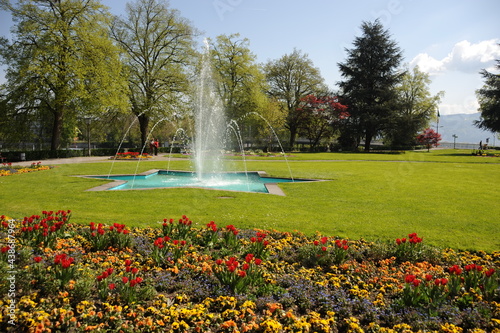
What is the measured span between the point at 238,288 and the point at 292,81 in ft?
174

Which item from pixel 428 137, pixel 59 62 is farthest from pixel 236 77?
pixel 428 137

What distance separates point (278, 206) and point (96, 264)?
5.90m

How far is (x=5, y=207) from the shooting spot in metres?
9.03

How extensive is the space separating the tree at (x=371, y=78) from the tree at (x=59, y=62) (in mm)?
33181

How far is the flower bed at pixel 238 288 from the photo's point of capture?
371 cm

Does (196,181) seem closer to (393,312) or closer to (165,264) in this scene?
(165,264)

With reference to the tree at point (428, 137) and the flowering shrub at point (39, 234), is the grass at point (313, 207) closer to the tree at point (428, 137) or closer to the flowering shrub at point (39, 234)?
the flowering shrub at point (39, 234)

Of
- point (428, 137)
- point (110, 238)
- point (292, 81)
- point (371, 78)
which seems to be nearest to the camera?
point (110, 238)

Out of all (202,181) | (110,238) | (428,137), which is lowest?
(110,238)

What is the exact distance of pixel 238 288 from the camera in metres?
4.39

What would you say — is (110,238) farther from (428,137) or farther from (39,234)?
(428,137)

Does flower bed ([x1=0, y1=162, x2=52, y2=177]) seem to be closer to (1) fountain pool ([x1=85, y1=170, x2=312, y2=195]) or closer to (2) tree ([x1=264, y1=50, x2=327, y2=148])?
(1) fountain pool ([x1=85, y1=170, x2=312, y2=195])

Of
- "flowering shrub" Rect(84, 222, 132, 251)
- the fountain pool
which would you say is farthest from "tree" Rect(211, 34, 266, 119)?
"flowering shrub" Rect(84, 222, 132, 251)

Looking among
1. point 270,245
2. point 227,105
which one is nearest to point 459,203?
→ point 270,245
